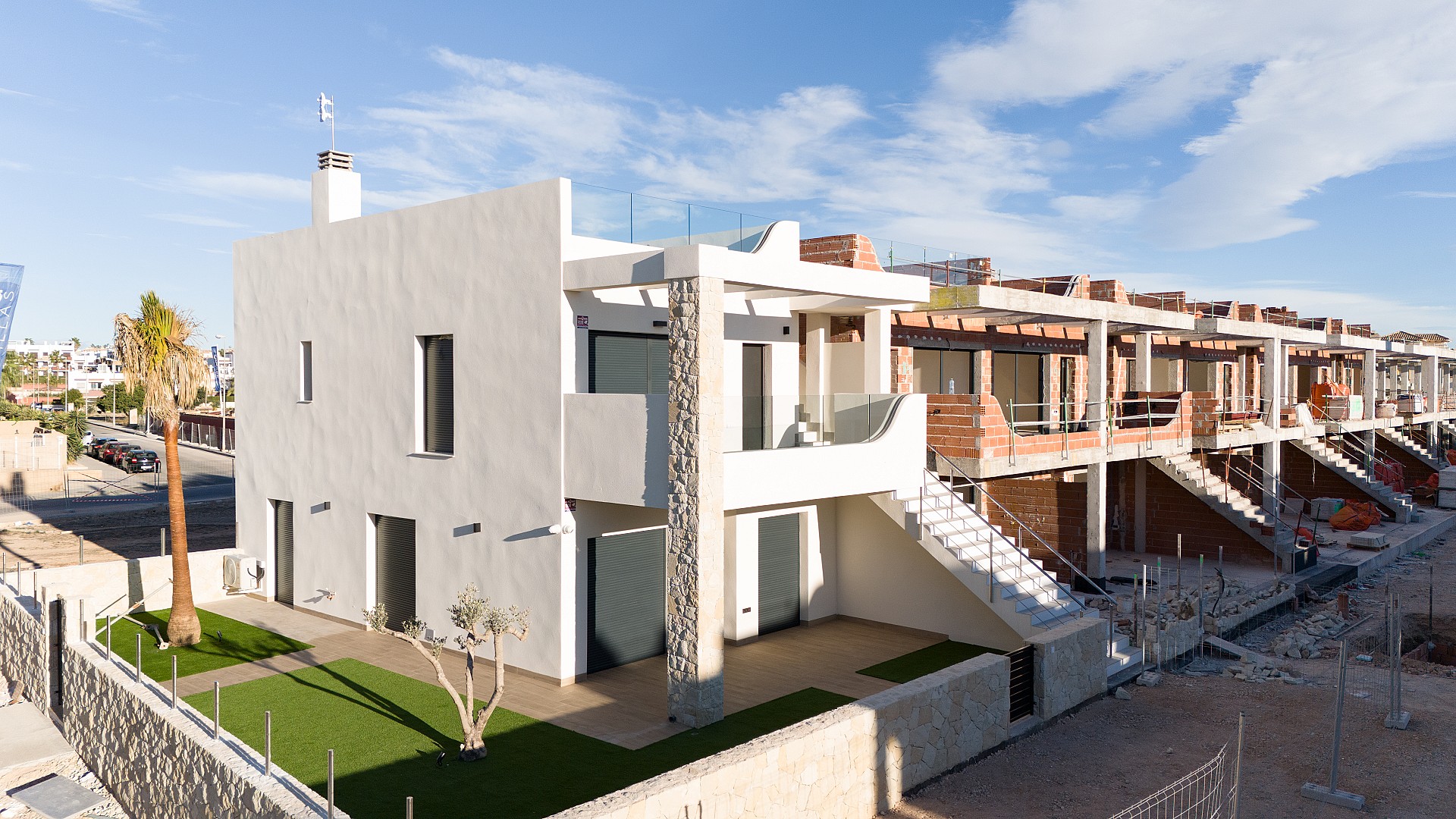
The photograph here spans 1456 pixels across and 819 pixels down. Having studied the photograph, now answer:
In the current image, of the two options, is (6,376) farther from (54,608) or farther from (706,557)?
(706,557)

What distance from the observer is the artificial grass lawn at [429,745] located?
11312mm

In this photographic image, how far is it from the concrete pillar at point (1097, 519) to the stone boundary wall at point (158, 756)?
62.2 feet

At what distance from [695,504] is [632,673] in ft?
14.6

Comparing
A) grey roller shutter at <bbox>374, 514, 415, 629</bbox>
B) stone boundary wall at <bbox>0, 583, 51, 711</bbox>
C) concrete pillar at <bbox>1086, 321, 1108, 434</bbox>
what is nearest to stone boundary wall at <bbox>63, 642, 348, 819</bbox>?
stone boundary wall at <bbox>0, 583, 51, 711</bbox>

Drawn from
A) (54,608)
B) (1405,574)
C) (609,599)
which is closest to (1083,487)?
(1405,574)

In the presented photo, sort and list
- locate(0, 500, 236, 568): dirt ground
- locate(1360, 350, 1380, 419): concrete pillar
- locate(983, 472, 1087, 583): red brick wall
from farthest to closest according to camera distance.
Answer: locate(1360, 350, 1380, 419): concrete pillar
locate(0, 500, 236, 568): dirt ground
locate(983, 472, 1087, 583): red brick wall

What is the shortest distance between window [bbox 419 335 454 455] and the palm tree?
4.45m

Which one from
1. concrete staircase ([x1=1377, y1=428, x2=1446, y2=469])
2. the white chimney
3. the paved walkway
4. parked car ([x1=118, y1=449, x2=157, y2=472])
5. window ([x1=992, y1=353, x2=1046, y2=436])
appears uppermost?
the white chimney

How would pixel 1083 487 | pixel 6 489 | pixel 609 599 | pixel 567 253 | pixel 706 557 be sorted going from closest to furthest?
1. pixel 706 557
2. pixel 567 253
3. pixel 609 599
4. pixel 1083 487
5. pixel 6 489

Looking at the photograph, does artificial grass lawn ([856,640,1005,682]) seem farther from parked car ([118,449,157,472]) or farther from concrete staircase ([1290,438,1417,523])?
parked car ([118,449,157,472])

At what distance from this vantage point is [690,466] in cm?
1380

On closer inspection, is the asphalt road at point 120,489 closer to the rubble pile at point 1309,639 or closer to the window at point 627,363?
the window at point 627,363

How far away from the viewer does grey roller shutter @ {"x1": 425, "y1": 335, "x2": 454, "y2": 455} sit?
18.2 metres

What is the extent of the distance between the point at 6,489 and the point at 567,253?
44.2 metres
